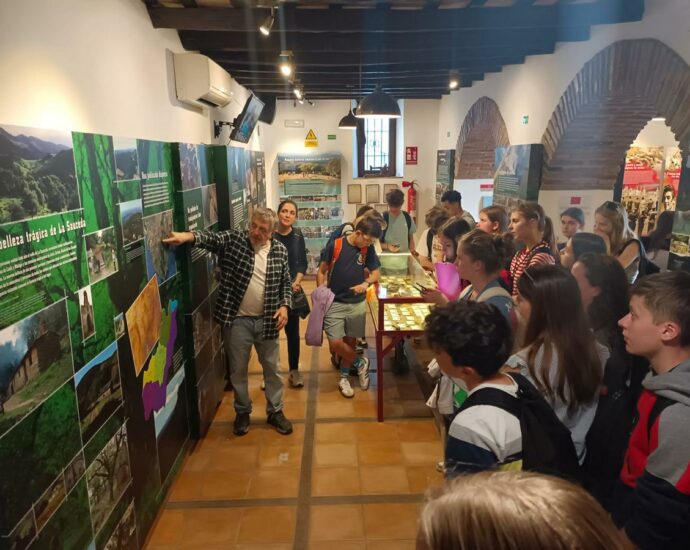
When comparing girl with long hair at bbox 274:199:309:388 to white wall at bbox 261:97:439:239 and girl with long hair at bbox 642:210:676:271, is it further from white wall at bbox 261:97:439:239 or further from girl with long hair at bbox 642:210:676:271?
white wall at bbox 261:97:439:239

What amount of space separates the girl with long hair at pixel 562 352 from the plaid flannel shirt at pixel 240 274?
2.09m

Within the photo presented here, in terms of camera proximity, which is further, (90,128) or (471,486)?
(90,128)

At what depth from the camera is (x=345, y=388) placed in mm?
4727

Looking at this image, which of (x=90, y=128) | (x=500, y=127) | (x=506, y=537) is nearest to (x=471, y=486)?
(x=506, y=537)

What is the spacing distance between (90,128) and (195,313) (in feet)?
5.16

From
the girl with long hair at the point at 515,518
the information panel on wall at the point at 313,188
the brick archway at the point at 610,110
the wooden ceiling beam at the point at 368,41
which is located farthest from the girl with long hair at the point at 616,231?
the information panel on wall at the point at 313,188

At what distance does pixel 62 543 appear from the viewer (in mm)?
1950

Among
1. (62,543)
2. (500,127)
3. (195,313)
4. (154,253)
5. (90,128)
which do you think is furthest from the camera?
(500,127)

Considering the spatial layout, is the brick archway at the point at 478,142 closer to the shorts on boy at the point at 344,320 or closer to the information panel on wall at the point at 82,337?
the shorts on boy at the point at 344,320

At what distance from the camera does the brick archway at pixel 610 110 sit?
3.34 m

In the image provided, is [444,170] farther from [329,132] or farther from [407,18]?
[407,18]

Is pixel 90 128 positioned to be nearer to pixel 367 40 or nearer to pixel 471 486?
pixel 471 486

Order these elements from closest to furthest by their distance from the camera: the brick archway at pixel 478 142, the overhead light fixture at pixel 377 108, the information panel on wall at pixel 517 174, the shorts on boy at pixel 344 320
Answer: the shorts on boy at pixel 344 320 < the information panel on wall at pixel 517 174 < the overhead light fixture at pixel 377 108 < the brick archway at pixel 478 142

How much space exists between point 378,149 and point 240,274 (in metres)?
7.54
